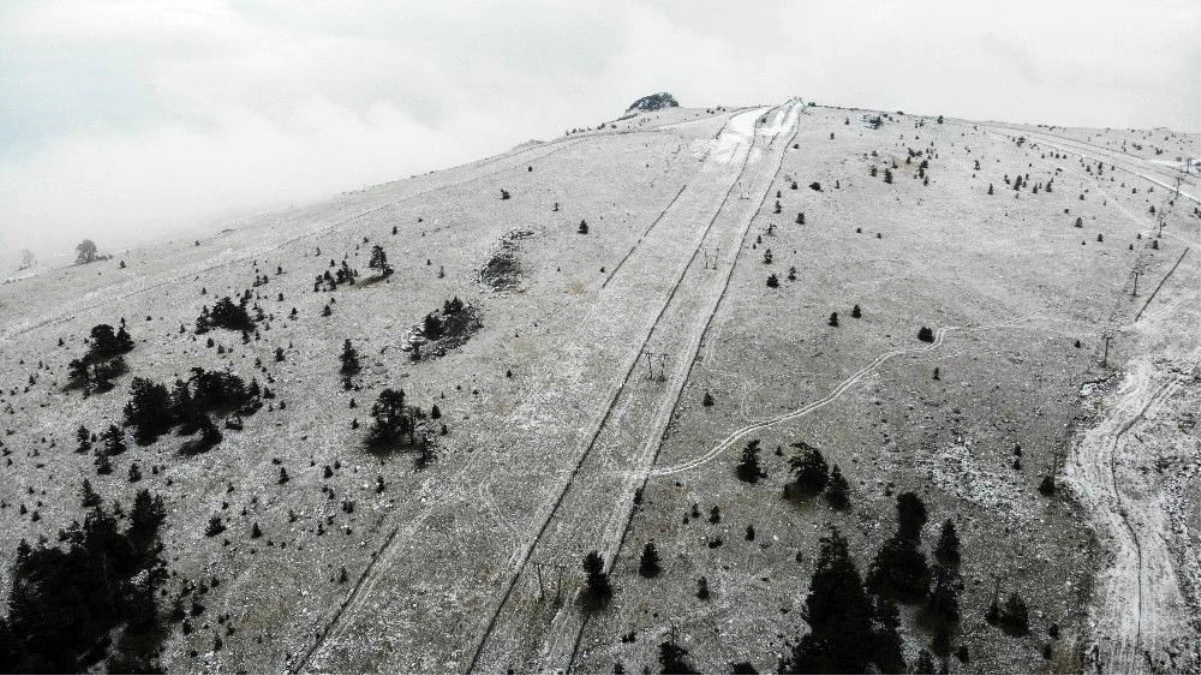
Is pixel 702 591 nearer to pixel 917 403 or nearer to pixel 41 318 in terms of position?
pixel 917 403

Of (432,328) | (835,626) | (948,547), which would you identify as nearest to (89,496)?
(432,328)

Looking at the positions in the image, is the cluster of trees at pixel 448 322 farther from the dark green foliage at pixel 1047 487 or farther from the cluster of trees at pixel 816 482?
the dark green foliage at pixel 1047 487

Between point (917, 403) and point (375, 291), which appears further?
point (375, 291)

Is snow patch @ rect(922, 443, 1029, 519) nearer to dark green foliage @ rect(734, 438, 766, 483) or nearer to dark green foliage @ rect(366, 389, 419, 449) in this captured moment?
dark green foliage @ rect(734, 438, 766, 483)

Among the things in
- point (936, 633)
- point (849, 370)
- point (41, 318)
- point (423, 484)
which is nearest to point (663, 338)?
point (849, 370)

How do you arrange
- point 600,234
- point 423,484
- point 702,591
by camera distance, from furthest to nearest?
1. point 600,234
2. point 423,484
3. point 702,591

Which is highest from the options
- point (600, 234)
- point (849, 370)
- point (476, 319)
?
point (600, 234)

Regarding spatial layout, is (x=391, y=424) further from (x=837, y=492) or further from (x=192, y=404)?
(x=837, y=492)
